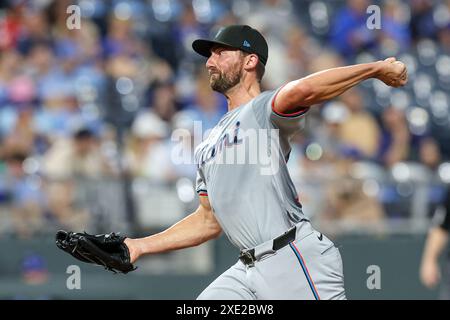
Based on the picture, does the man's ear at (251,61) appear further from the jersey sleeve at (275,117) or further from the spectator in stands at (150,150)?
the spectator in stands at (150,150)

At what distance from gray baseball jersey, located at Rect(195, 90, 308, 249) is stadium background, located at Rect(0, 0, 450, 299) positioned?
3.89 metres

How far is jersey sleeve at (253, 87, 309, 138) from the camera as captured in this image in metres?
4.39

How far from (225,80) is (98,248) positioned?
111 centimetres

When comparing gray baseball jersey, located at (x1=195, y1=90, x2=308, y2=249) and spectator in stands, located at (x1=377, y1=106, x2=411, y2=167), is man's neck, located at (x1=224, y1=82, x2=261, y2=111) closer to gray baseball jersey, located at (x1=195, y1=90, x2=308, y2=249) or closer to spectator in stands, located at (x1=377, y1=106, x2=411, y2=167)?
gray baseball jersey, located at (x1=195, y1=90, x2=308, y2=249)

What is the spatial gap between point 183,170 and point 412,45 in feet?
15.0

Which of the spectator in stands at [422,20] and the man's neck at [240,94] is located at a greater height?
the spectator in stands at [422,20]

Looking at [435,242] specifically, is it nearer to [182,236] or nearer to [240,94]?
[182,236]

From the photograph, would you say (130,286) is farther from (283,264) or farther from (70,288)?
(283,264)

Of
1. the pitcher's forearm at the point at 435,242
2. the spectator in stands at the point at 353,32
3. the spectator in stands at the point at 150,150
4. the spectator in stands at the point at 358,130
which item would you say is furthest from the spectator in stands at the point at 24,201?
the spectator in stands at the point at 353,32

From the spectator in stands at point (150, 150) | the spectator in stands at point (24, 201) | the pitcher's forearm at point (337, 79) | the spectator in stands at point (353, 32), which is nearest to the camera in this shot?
the pitcher's forearm at point (337, 79)

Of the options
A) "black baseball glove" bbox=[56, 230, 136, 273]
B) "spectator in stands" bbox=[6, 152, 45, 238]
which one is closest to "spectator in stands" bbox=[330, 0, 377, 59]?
"spectator in stands" bbox=[6, 152, 45, 238]

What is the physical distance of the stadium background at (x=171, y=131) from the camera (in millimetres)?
8570

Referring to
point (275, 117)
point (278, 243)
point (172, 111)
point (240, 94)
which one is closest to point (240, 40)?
point (240, 94)

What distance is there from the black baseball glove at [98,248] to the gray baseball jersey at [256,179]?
58cm
